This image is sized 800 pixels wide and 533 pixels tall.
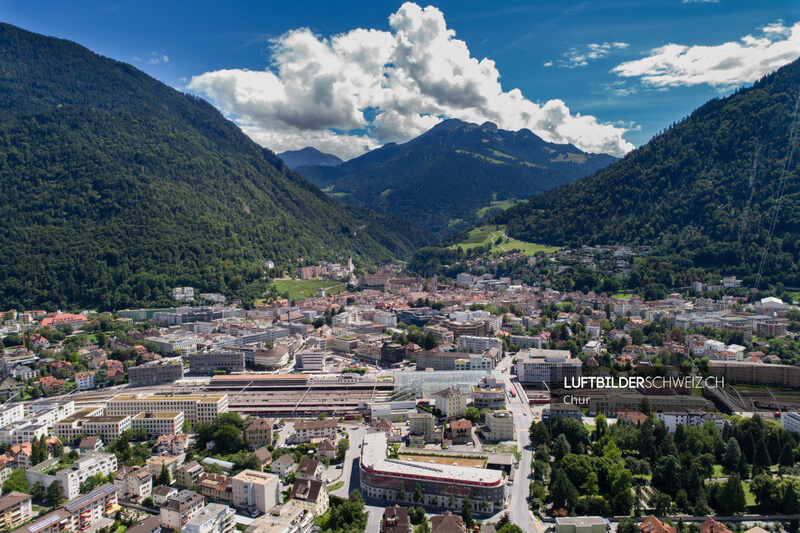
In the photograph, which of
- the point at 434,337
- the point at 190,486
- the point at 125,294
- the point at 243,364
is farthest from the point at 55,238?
the point at 190,486

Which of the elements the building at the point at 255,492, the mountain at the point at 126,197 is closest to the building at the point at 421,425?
the building at the point at 255,492

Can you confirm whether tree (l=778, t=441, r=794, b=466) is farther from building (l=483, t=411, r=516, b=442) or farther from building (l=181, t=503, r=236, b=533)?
Answer: building (l=181, t=503, r=236, b=533)

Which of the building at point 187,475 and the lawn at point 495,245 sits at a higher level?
the lawn at point 495,245

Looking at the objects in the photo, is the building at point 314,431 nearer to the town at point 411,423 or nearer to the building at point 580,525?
the town at point 411,423

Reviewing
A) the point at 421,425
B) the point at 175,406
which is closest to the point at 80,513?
the point at 175,406

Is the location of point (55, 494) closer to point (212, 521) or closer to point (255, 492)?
point (212, 521)

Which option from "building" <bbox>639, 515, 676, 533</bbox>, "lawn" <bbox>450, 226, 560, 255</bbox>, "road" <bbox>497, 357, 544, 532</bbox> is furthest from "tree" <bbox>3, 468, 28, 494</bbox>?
"lawn" <bbox>450, 226, 560, 255</bbox>
